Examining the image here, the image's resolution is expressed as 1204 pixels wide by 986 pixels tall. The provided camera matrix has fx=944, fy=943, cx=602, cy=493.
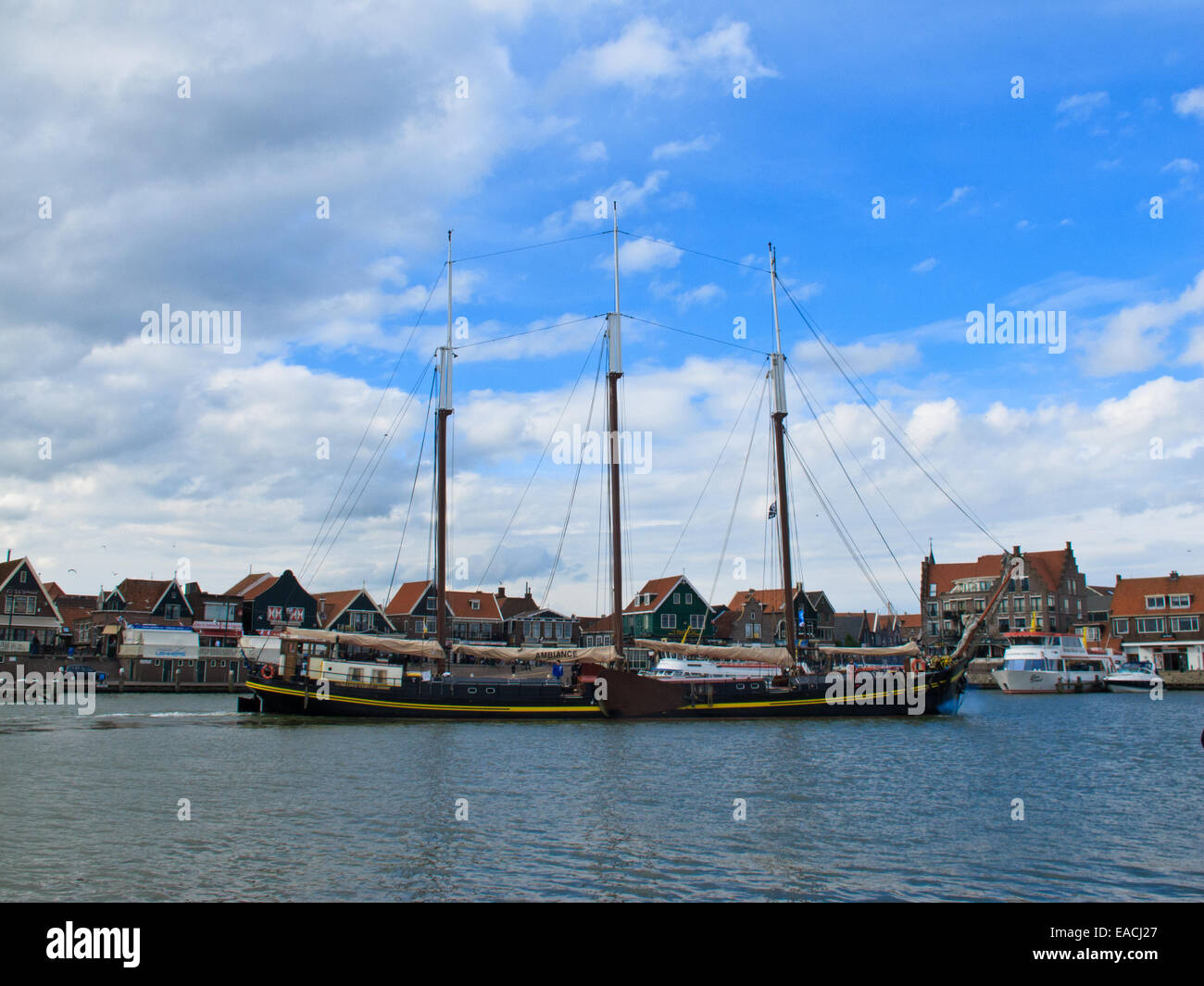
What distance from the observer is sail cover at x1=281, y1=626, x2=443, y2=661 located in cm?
5597

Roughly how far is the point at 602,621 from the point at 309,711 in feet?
249

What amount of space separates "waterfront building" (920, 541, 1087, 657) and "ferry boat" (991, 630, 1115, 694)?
15.7m

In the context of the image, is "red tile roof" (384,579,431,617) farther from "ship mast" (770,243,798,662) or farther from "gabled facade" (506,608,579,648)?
"ship mast" (770,243,798,662)

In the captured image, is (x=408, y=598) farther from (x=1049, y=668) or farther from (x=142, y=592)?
(x=1049, y=668)

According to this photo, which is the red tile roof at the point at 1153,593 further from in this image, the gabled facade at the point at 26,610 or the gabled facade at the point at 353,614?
the gabled facade at the point at 26,610

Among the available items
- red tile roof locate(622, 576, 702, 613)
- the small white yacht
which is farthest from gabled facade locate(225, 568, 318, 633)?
the small white yacht

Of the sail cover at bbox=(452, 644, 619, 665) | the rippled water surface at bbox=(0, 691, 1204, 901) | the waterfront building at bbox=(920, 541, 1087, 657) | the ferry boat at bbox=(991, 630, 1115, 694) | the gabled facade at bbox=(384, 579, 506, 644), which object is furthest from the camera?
the waterfront building at bbox=(920, 541, 1087, 657)

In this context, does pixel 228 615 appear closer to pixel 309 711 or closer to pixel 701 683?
pixel 309 711

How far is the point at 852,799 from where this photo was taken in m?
26.0

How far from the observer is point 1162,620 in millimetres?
114875

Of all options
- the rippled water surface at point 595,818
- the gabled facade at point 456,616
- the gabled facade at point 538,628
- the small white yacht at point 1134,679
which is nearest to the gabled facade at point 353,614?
the gabled facade at point 456,616

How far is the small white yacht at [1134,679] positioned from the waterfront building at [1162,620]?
977 centimetres

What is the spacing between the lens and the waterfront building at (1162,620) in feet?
367
